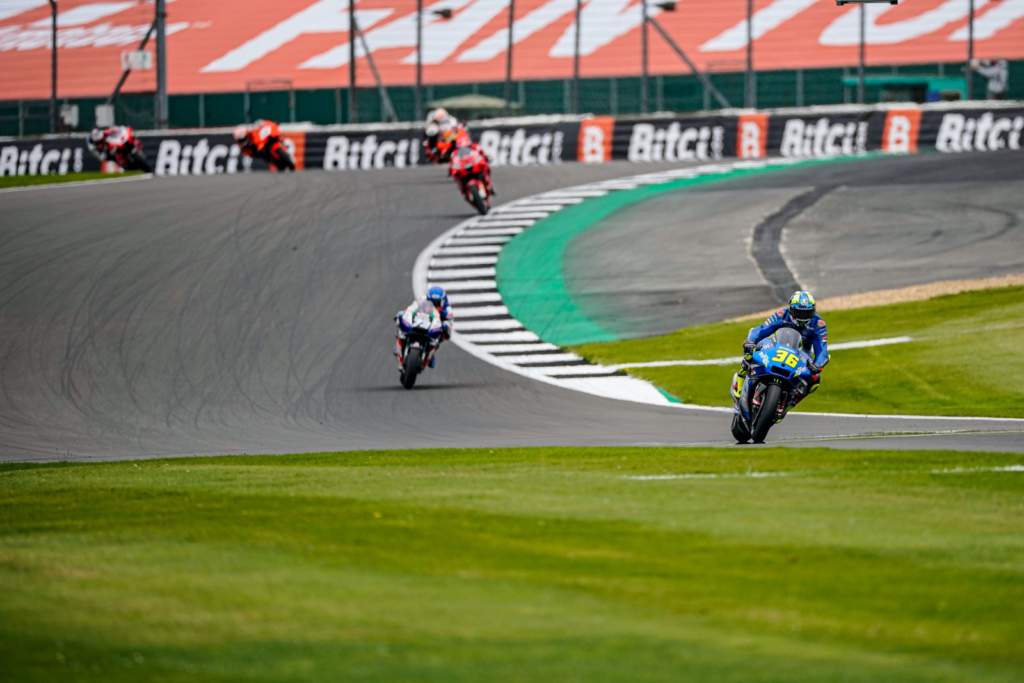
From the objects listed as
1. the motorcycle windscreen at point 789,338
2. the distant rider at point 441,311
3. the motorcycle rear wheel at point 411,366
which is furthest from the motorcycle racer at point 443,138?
the motorcycle windscreen at point 789,338

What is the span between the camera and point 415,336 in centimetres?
2252

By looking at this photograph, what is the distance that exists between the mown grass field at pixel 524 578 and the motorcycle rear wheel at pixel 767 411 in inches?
117

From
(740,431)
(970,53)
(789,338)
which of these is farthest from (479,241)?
(789,338)

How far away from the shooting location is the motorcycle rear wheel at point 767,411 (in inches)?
607

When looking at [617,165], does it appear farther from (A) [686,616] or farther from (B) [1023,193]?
(A) [686,616]

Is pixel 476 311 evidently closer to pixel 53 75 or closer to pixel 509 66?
pixel 509 66


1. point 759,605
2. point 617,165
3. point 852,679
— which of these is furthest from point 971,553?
point 617,165

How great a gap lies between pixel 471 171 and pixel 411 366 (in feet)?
42.0

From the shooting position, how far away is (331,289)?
30203 millimetres

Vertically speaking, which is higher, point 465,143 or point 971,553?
point 465,143

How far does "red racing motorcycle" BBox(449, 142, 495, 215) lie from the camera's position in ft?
113

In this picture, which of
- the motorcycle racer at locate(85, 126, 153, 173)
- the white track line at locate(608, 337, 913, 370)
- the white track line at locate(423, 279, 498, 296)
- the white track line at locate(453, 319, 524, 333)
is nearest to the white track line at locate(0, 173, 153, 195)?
the motorcycle racer at locate(85, 126, 153, 173)

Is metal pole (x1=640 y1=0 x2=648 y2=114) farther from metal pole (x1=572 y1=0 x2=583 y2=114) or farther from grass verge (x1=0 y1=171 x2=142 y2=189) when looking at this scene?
grass verge (x1=0 y1=171 x2=142 y2=189)

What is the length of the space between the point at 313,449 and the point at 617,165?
28890 millimetres
